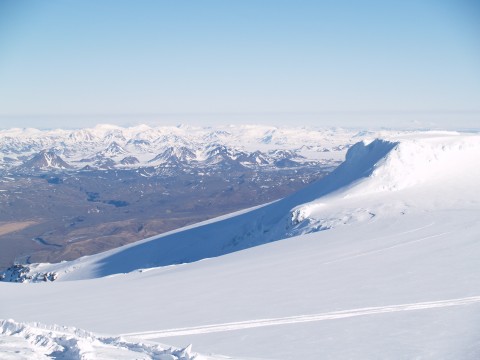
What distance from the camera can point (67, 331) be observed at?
1112cm

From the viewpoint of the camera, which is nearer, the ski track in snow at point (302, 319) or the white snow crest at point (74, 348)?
the white snow crest at point (74, 348)

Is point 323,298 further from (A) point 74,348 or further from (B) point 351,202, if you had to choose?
(B) point 351,202

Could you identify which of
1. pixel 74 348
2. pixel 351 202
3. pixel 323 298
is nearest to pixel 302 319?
pixel 323 298

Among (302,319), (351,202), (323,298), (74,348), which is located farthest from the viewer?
(351,202)

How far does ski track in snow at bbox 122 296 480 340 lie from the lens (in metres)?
11.2

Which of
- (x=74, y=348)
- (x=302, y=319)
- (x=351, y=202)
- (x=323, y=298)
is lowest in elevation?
(x=351, y=202)

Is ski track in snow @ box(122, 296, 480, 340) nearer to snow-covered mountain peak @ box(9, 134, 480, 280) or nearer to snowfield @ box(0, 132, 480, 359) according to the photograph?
snowfield @ box(0, 132, 480, 359)

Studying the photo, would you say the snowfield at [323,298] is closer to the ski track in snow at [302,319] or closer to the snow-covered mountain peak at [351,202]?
the ski track in snow at [302,319]

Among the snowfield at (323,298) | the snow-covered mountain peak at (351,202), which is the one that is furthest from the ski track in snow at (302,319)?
the snow-covered mountain peak at (351,202)

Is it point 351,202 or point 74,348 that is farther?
point 351,202

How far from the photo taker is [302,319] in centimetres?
1160

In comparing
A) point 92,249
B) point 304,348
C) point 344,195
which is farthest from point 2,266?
point 304,348

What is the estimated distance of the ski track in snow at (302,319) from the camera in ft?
36.7

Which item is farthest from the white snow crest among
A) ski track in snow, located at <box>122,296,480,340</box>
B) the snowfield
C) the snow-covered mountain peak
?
the snow-covered mountain peak
